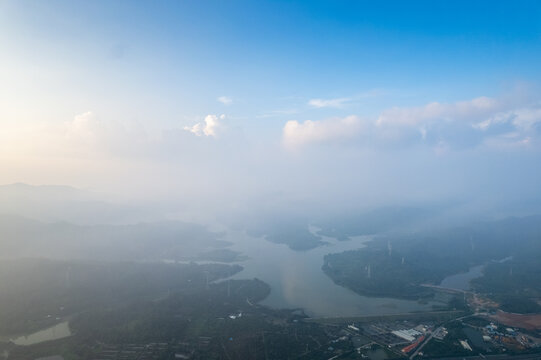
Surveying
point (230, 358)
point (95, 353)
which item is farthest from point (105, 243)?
point (230, 358)

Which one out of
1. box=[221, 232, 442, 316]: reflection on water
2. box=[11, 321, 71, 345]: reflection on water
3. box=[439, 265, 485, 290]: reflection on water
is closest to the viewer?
box=[11, 321, 71, 345]: reflection on water

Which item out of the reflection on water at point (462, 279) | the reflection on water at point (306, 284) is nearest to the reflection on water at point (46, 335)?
the reflection on water at point (306, 284)

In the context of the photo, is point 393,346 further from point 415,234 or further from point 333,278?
point 415,234

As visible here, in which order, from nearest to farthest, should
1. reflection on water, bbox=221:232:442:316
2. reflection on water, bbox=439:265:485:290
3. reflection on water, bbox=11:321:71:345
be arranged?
reflection on water, bbox=11:321:71:345 → reflection on water, bbox=221:232:442:316 → reflection on water, bbox=439:265:485:290

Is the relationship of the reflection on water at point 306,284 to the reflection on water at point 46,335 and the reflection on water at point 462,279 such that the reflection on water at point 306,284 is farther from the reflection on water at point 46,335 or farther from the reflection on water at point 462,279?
the reflection on water at point 46,335

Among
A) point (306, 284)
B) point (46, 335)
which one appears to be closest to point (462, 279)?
point (306, 284)

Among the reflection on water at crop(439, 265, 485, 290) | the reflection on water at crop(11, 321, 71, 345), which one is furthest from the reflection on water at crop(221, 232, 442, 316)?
the reflection on water at crop(11, 321, 71, 345)

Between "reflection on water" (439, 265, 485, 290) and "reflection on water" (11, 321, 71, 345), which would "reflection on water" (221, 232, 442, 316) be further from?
"reflection on water" (11, 321, 71, 345)
